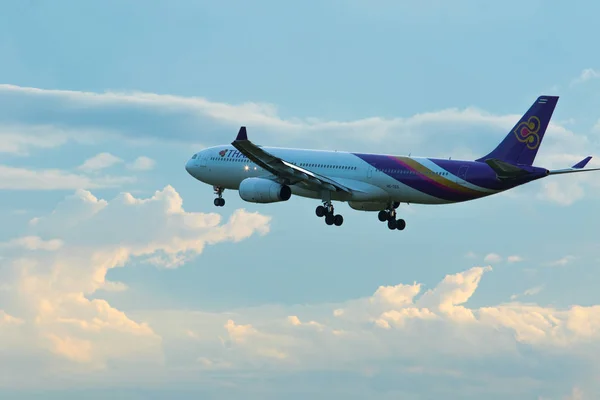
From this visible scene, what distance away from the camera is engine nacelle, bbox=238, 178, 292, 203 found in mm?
87938

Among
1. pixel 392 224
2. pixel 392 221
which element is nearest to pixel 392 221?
pixel 392 221

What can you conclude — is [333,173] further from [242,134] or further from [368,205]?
[242,134]

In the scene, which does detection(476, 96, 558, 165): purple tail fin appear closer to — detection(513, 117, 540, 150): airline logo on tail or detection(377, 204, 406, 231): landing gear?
detection(513, 117, 540, 150): airline logo on tail

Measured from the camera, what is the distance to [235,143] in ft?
274

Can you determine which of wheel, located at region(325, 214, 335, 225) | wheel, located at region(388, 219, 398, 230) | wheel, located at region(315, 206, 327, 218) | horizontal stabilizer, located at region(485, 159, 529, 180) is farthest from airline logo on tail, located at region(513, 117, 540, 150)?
wheel, located at region(315, 206, 327, 218)

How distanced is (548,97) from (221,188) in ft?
84.9

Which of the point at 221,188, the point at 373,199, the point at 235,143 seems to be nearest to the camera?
the point at 235,143

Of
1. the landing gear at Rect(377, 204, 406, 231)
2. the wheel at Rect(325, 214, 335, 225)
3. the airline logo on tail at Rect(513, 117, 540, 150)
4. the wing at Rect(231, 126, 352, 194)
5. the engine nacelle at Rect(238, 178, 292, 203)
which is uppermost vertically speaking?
the airline logo on tail at Rect(513, 117, 540, 150)

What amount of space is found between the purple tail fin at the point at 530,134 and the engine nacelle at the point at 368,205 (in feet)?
34.7

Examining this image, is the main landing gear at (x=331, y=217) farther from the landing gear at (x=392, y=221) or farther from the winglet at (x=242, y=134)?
the winglet at (x=242, y=134)

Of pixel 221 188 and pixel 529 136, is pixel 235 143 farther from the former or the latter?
pixel 529 136

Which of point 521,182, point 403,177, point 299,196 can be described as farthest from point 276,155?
point 521,182

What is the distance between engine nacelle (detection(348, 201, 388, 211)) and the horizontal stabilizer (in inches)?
431

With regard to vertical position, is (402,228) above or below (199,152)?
below
